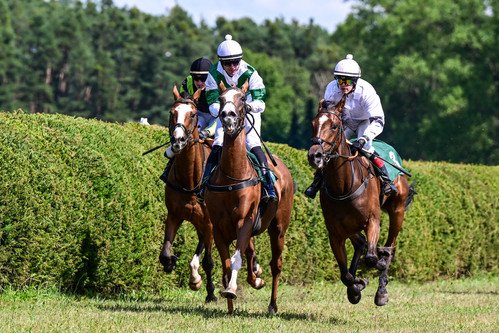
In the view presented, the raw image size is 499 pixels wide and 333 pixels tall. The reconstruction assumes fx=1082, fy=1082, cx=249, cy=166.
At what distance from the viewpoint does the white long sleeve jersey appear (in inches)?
488

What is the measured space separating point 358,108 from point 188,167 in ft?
6.90

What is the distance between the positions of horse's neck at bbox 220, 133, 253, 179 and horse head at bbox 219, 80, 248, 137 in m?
0.13

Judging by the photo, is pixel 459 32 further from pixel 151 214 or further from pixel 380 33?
pixel 151 214

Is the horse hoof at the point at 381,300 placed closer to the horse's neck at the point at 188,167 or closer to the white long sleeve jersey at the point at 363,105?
the white long sleeve jersey at the point at 363,105

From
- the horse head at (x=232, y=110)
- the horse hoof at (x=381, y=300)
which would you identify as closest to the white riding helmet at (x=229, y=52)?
the horse head at (x=232, y=110)

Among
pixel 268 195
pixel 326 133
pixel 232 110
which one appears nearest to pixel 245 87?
pixel 232 110

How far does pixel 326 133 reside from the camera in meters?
11.1

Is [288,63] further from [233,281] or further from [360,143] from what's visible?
[233,281]

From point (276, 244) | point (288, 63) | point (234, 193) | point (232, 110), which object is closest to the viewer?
point (232, 110)

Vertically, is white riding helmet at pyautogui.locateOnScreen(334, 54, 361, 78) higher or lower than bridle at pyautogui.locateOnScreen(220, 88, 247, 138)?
higher

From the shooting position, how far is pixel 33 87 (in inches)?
3974

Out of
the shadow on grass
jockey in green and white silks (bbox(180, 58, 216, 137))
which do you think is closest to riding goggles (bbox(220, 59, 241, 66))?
jockey in green and white silks (bbox(180, 58, 216, 137))

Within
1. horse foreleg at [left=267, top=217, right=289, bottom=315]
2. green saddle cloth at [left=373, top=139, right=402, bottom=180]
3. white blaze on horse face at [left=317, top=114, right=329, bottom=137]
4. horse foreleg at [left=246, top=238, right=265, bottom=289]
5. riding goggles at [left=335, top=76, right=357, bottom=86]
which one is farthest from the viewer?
green saddle cloth at [left=373, top=139, right=402, bottom=180]

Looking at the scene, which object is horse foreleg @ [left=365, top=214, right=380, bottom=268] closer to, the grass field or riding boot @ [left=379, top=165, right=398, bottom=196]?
the grass field
